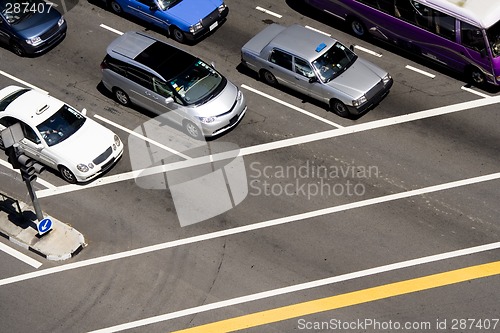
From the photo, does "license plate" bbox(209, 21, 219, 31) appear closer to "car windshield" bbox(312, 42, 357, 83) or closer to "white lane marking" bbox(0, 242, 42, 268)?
"car windshield" bbox(312, 42, 357, 83)

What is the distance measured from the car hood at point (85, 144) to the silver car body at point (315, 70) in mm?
5599

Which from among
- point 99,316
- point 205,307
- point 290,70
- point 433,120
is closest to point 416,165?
point 433,120

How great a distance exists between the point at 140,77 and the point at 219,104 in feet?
8.63

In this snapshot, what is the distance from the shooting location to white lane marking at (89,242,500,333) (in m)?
21.5

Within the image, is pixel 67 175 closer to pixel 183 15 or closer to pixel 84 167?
pixel 84 167

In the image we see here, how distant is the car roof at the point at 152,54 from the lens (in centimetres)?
2631

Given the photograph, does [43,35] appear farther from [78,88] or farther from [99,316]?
[99,316]

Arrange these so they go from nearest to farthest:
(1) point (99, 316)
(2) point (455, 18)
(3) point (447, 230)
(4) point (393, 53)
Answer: (1) point (99, 316)
(3) point (447, 230)
(2) point (455, 18)
(4) point (393, 53)

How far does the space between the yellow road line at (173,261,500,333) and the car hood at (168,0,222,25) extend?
38.4ft

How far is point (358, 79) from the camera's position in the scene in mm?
26438

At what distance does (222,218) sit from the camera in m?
23.9

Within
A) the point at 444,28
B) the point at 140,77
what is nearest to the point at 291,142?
the point at 140,77

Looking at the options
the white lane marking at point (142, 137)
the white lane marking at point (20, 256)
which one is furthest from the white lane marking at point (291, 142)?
the white lane marking at point (20, 256)

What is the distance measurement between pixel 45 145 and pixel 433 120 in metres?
11.6
